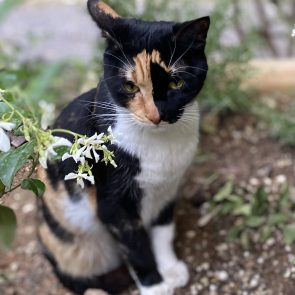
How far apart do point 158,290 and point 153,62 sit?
0.73 meters

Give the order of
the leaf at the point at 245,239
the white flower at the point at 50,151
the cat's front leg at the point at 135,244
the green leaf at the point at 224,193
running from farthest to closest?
the green leaf at the point at 224,193 → the leaf at the point at 245,239 → the cat's front leg at the point at 135,244 → the white flower at the point at 50,151

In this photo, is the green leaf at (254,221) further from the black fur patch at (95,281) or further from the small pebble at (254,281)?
the black fur patch at (95,281)

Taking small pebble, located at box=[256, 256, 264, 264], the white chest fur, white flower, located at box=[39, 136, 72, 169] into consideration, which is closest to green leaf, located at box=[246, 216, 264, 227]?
small pebble, located at box=[256, 256, 264, 264]

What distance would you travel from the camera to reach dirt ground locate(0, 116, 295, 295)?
1.78m

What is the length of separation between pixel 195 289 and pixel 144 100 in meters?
0.69

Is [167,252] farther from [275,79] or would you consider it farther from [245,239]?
[275,79]

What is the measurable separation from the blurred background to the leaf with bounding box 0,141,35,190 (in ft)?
1.82

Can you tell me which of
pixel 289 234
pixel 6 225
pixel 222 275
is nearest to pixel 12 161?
pixel 6 225

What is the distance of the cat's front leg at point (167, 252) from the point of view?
5.85ft

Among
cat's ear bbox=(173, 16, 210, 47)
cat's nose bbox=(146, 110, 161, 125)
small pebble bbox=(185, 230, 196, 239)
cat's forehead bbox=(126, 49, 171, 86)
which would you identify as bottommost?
small pebble bbox=(185, 230, 196, 239)

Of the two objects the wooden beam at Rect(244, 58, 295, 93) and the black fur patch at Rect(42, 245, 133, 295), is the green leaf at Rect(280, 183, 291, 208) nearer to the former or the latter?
the black fur patch at Rect(42, 245, 133, 295)

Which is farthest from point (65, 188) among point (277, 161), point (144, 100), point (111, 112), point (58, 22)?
point (58, 22)

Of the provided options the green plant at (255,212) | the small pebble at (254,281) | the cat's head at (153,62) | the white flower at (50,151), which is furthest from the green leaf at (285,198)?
the white flower at (50,151)

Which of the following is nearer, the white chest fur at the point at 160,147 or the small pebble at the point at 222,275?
the white chest fur at the point at 160,147
